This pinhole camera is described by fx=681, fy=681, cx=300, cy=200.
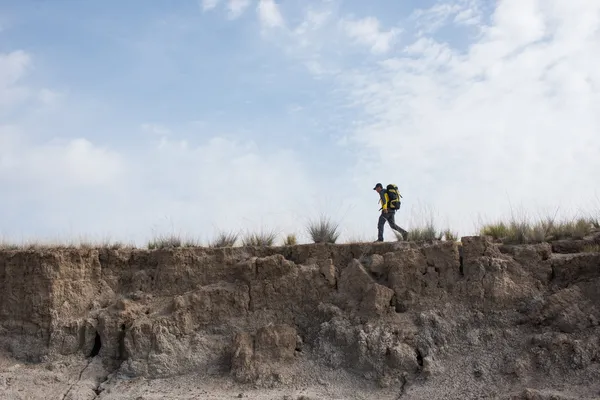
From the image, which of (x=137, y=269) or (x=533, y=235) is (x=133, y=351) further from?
(x=533, y=235)

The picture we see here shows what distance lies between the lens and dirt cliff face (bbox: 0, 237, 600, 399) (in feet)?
30.7

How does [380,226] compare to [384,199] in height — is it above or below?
below

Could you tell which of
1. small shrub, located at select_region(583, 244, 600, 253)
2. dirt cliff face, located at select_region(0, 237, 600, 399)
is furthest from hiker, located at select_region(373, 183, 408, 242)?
small shrub, located at select_region(583, 244, 600, 253)

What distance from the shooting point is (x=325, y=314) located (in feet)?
34.4

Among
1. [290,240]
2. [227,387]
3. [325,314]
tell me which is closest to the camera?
[227,387]

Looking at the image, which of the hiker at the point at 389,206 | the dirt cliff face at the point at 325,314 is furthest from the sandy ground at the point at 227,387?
the hiker at the point at 389,206

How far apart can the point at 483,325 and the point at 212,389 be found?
13.1 feet

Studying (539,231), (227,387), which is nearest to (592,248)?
(539,231)

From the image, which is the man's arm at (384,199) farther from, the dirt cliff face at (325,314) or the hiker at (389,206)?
the dirt cliff face at (325,314)

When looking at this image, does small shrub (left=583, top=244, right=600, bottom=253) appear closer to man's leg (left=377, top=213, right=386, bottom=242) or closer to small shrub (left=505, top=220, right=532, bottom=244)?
small shrub (left=505, top=220, right=532, bottom=244)

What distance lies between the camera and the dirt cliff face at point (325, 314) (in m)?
9.36

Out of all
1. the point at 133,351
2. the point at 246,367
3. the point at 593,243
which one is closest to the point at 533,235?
the point at 593,243

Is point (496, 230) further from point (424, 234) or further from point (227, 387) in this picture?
point (227, 387)

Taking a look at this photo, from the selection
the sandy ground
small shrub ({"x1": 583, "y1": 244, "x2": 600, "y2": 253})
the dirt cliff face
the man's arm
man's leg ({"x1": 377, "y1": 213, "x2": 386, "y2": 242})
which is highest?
the man's arm
